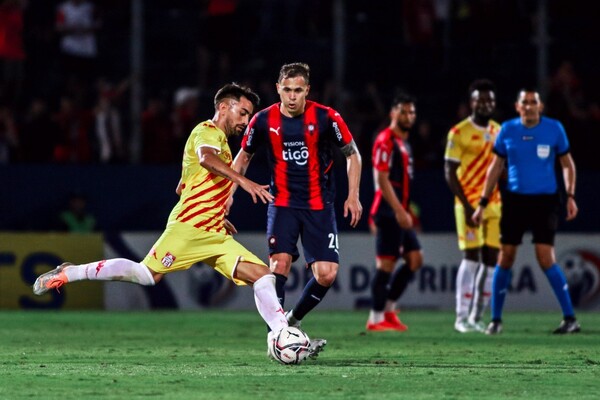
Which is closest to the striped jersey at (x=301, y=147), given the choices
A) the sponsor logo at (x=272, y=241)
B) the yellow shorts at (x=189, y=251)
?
the sponsor logo at (x=272, y=241)

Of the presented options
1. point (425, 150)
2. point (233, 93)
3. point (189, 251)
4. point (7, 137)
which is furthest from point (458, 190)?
point (7, 137)

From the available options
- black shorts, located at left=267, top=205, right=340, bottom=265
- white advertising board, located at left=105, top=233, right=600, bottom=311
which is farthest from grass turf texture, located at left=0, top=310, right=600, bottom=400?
white advertising board, located at left=105, top=233, right=600, bottom=311

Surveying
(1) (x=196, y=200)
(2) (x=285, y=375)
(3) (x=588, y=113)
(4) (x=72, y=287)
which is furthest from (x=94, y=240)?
(2) (x=285, y=375)

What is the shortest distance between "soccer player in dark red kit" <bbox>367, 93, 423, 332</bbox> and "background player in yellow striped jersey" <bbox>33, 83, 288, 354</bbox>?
139 inches

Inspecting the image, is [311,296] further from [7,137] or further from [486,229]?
[7,137]

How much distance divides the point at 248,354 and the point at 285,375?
1.77 meters

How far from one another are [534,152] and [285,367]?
168 inches

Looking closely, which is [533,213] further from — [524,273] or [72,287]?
[72,287]

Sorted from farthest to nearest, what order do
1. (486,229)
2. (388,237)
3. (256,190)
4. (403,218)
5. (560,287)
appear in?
(388,237), (486,229), (403,218), (560,287), (256,190)

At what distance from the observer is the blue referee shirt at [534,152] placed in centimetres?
1166

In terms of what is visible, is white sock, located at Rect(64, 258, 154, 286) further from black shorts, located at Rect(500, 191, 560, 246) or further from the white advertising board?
the white advertising board

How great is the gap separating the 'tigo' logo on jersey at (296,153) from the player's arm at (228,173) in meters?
0.86

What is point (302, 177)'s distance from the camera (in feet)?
30.7

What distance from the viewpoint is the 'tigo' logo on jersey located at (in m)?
9.30
